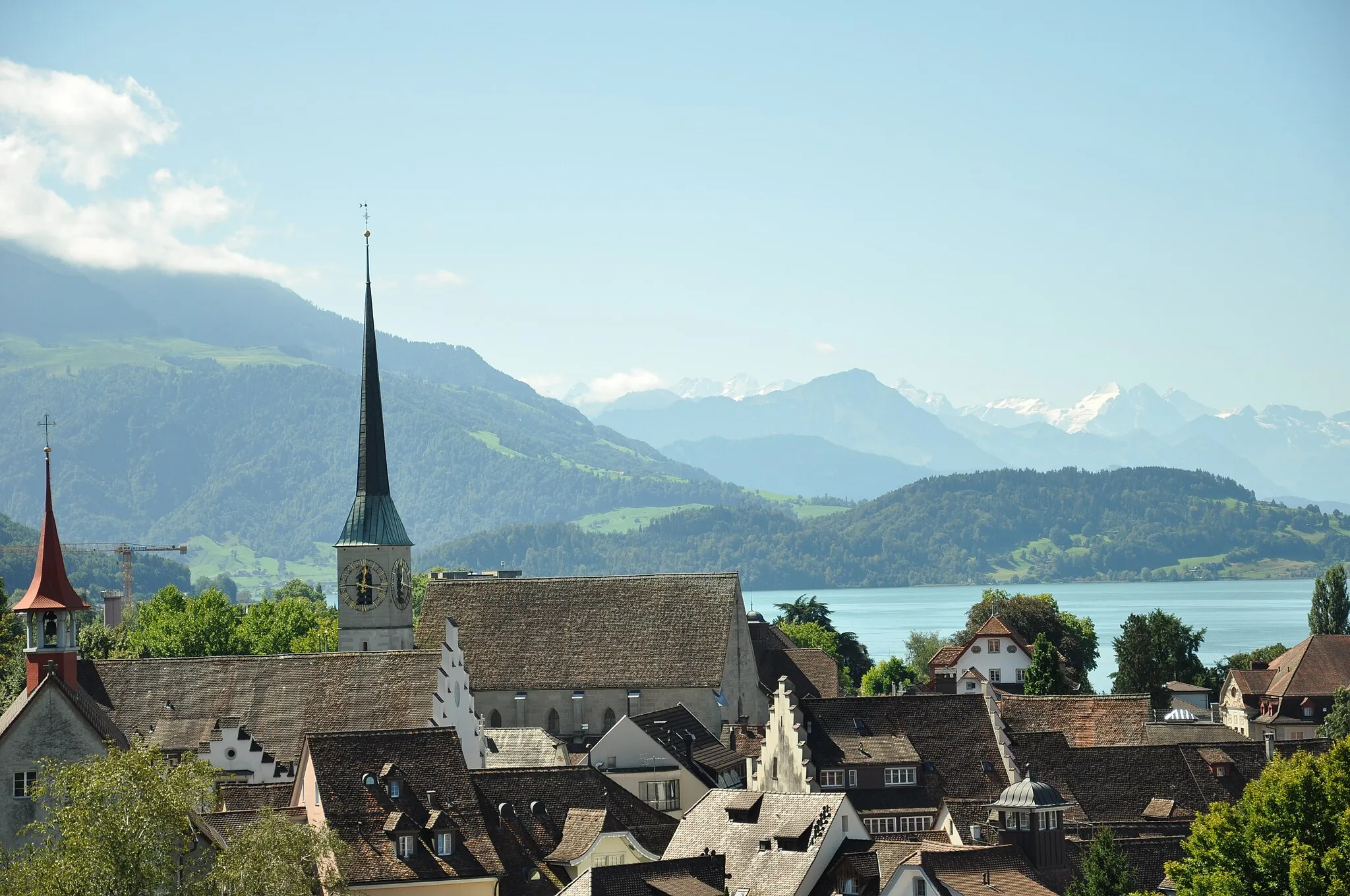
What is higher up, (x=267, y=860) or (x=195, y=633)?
(x=195, y=633)

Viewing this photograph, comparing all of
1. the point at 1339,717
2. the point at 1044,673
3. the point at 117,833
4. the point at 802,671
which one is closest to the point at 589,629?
the point at 802,671

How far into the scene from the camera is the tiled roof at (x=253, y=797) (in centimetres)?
6269

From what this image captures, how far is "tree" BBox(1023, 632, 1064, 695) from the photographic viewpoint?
127000 mm

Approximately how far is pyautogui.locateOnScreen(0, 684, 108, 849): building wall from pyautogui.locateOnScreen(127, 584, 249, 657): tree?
5523cm

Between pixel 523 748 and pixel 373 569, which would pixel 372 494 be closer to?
pixel 373 569

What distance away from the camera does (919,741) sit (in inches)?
3073

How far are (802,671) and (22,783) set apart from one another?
5857cm

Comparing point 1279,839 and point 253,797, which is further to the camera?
point 253,797

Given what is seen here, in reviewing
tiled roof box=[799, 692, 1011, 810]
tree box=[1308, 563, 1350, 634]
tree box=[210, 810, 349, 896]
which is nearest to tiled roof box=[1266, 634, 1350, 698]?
tree box=[1308, 563, 1350, 634]

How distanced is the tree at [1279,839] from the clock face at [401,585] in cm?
4382

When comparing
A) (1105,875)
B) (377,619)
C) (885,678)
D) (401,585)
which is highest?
(401,585)

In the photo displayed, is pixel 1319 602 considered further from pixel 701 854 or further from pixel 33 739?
pixel 33 739

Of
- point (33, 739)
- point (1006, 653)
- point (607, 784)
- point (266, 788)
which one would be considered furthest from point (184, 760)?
point (1006, 653)

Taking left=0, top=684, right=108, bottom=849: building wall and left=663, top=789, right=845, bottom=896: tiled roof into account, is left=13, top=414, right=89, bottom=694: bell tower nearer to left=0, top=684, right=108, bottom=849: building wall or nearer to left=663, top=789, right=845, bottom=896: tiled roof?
left=0, top=684, right=108, bottom=849: building wall
